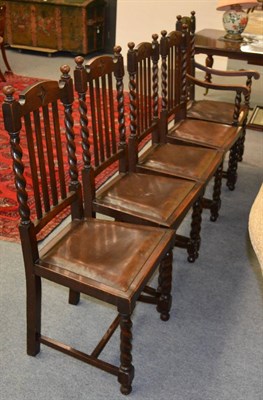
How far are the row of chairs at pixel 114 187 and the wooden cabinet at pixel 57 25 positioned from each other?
4.07m

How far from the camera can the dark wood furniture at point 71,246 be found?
1501 millimetres

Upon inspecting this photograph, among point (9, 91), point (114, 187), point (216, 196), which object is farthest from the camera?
point (216, 196)

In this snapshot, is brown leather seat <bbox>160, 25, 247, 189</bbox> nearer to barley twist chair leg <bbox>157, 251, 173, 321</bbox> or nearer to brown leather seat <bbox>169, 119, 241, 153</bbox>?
brown leather seat <bbox>169, 119, 241, 153</bbox>

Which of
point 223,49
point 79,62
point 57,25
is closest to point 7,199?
point 79,62

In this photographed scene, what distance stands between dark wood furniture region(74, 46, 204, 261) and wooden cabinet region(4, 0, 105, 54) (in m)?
4.72

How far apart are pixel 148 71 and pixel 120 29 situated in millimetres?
4384

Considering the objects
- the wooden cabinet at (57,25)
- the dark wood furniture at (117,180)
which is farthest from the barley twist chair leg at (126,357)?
the wooden cabinet at (57,25)

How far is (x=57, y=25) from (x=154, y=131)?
4.64 meters

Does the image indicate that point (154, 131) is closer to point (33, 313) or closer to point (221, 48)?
point (33, 313)

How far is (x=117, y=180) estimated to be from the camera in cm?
217

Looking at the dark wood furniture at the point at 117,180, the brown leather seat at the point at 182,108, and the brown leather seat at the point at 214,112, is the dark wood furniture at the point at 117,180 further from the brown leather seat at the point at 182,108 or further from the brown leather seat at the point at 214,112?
the brown leather seat at the point at 214,112

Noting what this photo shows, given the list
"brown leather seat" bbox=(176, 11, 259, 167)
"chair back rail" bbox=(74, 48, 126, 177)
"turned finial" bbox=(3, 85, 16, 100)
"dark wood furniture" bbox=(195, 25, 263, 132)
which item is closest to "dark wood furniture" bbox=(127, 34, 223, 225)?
"chair back rail" bbox=(74, 48, 126, 177)

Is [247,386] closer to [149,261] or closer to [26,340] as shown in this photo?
[149,261]

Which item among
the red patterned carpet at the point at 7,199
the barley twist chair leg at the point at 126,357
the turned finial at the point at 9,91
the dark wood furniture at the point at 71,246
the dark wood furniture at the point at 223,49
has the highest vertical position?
the turned finial at the point at 9,91
